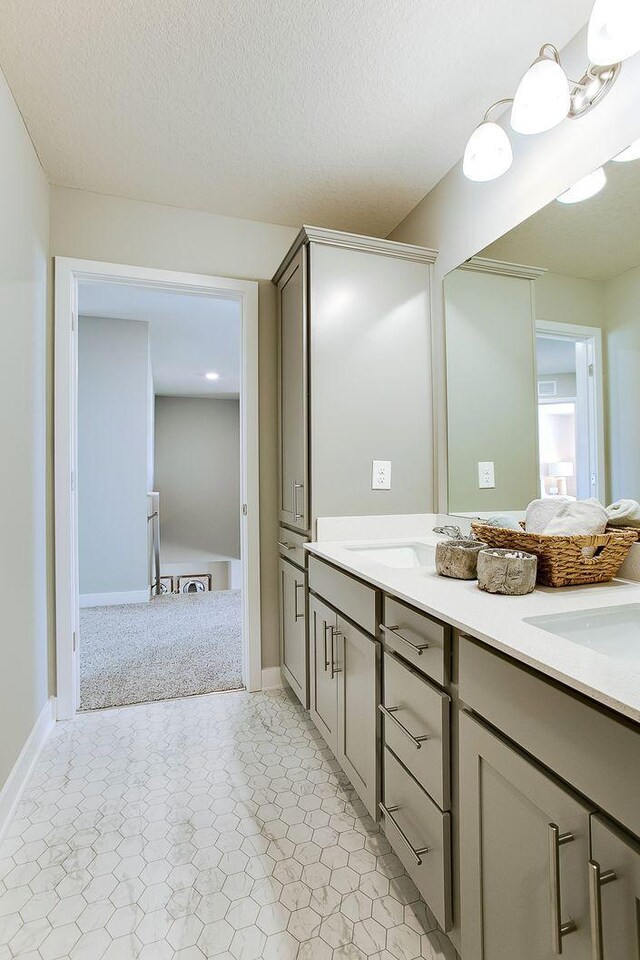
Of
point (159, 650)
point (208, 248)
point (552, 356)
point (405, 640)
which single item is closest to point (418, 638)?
point (405, 640)

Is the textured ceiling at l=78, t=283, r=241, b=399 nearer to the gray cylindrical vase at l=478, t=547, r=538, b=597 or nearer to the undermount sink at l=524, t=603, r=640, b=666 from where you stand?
the gray cylindrical vase at l=478, t=547, r=538, b=597

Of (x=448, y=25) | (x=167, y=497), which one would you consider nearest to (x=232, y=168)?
(x=448, y=25)

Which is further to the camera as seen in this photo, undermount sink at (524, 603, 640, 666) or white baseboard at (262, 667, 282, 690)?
white baseboard at (262, 667, 282, 690)

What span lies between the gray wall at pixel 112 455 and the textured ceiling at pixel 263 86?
7.29ft

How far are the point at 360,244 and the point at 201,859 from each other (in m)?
2.27

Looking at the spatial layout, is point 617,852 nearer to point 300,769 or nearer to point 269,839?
point 269,839

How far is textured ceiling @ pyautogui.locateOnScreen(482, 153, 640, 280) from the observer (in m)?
1.26

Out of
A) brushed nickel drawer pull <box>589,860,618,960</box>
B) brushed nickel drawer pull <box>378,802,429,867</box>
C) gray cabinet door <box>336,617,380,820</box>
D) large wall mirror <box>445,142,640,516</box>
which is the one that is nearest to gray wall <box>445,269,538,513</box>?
large wall mirror <box>445,142,640,516</box>

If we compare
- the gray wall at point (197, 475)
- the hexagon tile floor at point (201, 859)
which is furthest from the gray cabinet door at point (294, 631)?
the gray wall at point (197, 475)

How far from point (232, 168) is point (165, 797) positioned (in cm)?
249

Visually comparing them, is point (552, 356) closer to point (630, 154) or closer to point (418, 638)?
point (630, 154)

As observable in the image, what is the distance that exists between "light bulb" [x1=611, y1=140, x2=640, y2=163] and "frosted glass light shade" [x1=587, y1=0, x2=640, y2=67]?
0.62ft

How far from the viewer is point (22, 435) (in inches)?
69.6

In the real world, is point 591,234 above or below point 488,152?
below
